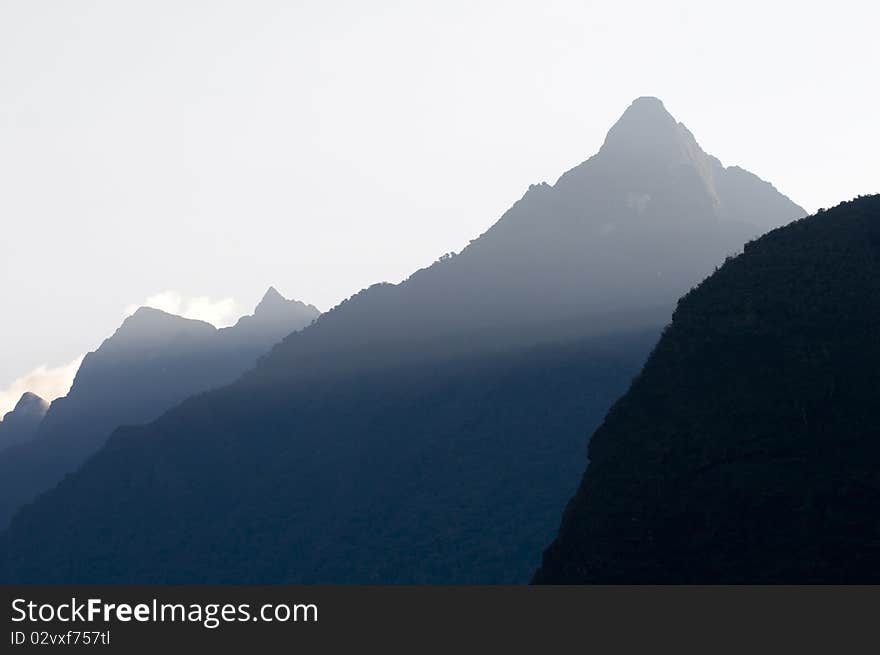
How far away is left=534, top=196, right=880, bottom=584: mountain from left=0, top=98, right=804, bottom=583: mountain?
6547cm

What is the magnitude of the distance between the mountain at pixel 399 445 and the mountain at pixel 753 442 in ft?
215

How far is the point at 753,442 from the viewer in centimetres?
5347

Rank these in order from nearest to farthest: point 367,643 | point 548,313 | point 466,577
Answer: point 367,643
point 466,577
point 548,313

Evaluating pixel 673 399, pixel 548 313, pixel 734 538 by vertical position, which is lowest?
A: pixel 734 538

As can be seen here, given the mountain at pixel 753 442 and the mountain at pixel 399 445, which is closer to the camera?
the mountain at pixel 753 442

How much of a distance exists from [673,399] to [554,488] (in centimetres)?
8090

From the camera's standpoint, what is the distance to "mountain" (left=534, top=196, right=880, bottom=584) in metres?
49.5

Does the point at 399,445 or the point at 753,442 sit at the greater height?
the point at 753,442

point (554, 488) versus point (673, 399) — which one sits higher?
point (673, 399)

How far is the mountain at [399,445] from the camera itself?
142 metres

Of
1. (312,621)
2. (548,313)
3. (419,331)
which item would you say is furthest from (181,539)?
(312,621)

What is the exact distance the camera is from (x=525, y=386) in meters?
161

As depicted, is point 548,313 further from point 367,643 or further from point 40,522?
point 367,643

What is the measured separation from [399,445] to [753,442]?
4409 inches
